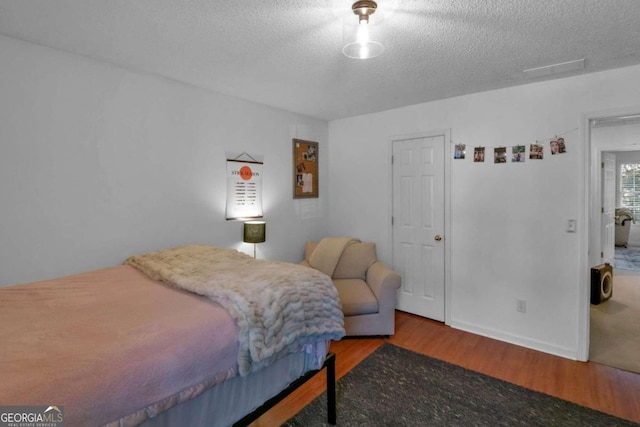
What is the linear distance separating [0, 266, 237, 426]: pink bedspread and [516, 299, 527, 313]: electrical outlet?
2821mm

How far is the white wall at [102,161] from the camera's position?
204cm

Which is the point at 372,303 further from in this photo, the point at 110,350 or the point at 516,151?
the point at 110,350

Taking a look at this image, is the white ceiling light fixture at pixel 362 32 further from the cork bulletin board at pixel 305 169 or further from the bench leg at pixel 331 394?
the cork bulletin board at pixel 305 169

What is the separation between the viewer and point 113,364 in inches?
41.3

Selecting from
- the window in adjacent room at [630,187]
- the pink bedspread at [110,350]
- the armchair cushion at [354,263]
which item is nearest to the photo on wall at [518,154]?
the armchair cushion at [354,263]

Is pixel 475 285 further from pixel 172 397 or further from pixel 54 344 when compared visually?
pixel 54 344

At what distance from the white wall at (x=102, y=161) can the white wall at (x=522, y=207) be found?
2.24 meters

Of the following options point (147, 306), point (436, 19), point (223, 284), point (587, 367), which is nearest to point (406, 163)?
point (436, 19)

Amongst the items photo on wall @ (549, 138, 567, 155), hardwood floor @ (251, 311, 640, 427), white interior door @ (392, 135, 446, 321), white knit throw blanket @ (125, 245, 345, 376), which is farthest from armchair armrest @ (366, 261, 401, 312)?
photo on wall @ (549, 138, 567, 155)

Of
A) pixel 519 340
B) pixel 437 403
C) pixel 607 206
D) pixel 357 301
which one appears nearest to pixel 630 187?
pixel 607 206

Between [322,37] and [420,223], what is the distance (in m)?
2.38

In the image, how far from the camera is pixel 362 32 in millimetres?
1705

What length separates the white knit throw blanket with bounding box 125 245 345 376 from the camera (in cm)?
141

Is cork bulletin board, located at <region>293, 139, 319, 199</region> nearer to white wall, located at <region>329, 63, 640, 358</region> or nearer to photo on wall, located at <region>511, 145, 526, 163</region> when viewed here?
white wall, located at <region>329, 63, 640, 358</region>
